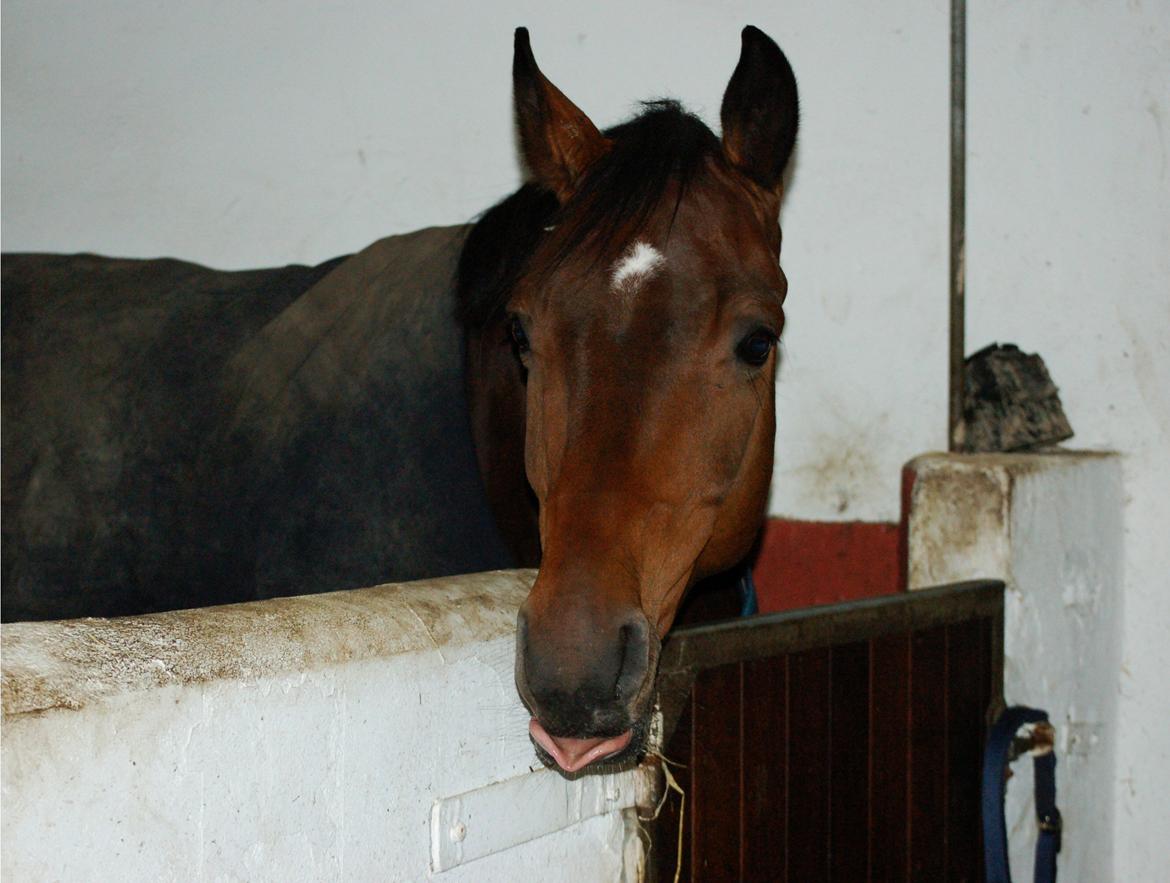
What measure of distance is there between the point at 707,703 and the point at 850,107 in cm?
197

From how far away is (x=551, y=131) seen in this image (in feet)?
6.32

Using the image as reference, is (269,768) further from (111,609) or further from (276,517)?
(111,609)

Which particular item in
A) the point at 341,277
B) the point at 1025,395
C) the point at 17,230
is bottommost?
the point at 1025,395

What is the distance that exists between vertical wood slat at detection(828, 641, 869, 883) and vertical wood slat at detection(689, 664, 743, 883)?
262 millimetres

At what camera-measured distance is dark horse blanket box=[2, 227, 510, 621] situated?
2.29 m

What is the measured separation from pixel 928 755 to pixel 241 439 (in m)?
1.57

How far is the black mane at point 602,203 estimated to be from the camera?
1627mm

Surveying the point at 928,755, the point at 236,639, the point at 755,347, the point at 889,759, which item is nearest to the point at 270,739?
the point at 236,639

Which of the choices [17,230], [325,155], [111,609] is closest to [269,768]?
[111,609]

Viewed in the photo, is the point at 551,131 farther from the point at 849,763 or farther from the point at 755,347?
the point at 849,763

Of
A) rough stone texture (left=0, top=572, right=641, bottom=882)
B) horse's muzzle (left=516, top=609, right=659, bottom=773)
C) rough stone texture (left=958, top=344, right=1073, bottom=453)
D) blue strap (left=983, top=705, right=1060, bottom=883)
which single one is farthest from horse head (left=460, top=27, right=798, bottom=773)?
rough stone texture (left=958, top=344, right=1073, bottom=453)

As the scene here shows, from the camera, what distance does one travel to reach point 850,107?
9.82 ft

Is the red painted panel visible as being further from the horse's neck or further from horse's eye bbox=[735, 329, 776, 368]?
horse's eye bbox=[735, 329, 776, 368]

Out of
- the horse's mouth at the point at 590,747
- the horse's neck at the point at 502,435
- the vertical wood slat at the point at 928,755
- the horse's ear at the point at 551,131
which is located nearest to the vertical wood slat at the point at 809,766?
the vertical wood slat at the point at 928,755
